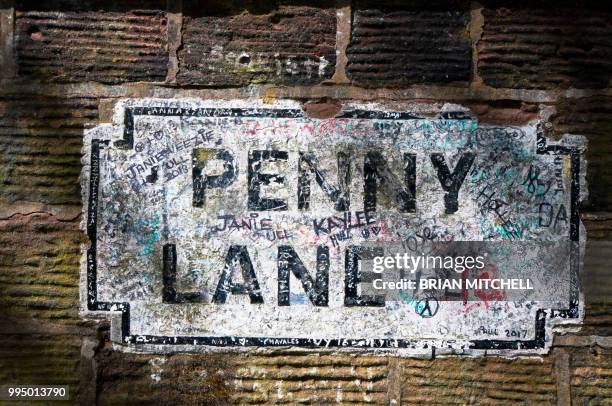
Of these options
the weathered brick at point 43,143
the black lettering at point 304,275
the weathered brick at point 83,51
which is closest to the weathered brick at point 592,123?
the black lettering at point 304,275

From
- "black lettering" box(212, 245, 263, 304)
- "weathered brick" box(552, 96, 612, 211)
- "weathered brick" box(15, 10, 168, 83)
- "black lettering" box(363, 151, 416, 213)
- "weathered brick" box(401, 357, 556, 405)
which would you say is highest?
"weathered brick" box(15, 10, 168, 83)

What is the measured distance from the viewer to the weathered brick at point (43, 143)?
8.27 ft

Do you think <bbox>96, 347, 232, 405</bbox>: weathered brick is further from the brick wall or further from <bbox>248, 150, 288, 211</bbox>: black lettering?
<bbox>248, 150, 288, 211</bbox>: black lettering

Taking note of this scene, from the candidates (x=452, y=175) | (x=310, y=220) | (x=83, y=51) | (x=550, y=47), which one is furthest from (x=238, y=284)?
(x=550, y=47)

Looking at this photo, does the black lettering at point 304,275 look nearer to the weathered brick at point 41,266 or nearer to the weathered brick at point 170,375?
the weathered brick at point 170,375

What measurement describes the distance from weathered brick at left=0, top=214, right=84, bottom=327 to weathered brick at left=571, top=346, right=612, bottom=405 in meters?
1.90

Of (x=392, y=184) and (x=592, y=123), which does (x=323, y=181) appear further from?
(x=592, y=123)

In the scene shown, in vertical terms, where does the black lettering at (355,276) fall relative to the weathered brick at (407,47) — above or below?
below

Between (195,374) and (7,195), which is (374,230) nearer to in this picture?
(195,374)

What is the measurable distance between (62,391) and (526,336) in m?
1.77

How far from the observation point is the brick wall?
8.19ft

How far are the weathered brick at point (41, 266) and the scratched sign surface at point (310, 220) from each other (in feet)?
0.22

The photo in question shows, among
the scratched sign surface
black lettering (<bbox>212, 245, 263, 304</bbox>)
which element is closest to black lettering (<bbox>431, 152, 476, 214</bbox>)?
the scratched sign surface

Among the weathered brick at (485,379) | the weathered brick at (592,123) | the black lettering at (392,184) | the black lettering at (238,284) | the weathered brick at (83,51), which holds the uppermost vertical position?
the weathered brick at (83,51)
